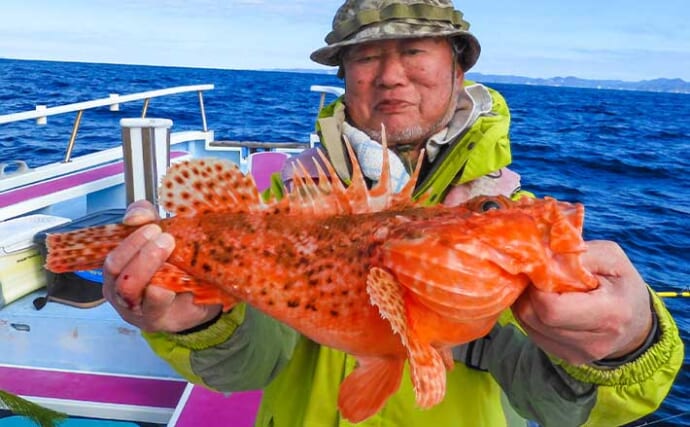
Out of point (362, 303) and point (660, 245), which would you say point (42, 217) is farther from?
point (660, 245)

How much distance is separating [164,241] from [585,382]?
1683mm

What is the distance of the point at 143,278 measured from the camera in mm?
2094

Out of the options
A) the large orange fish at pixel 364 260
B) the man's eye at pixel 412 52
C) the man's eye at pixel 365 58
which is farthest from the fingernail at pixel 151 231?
the man's eye at pixel 412 52

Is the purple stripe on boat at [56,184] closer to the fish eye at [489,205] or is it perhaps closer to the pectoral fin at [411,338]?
the pectoral fin at [411,338]

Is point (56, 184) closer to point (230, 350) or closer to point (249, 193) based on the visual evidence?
point (230, 350)

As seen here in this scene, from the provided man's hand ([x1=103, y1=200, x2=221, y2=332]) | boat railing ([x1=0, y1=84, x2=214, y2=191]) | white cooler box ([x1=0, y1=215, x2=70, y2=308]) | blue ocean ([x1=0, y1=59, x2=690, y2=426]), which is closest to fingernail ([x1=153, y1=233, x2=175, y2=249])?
man's hand ([x1=103, y1=200, x2=221, y2=332])

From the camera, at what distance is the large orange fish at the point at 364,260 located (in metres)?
1.82

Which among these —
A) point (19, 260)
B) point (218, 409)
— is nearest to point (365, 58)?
point (218, 409)

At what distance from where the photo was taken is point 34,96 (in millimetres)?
31438

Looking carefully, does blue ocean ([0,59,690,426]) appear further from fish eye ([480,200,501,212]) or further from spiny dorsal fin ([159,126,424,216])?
spiny dorsal fin ([159,126,424,216])

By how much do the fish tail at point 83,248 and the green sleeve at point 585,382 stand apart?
5.66 ft

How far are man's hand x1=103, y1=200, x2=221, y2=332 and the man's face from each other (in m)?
1.53

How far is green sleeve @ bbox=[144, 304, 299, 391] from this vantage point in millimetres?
2508

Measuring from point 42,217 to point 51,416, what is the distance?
4067mm
